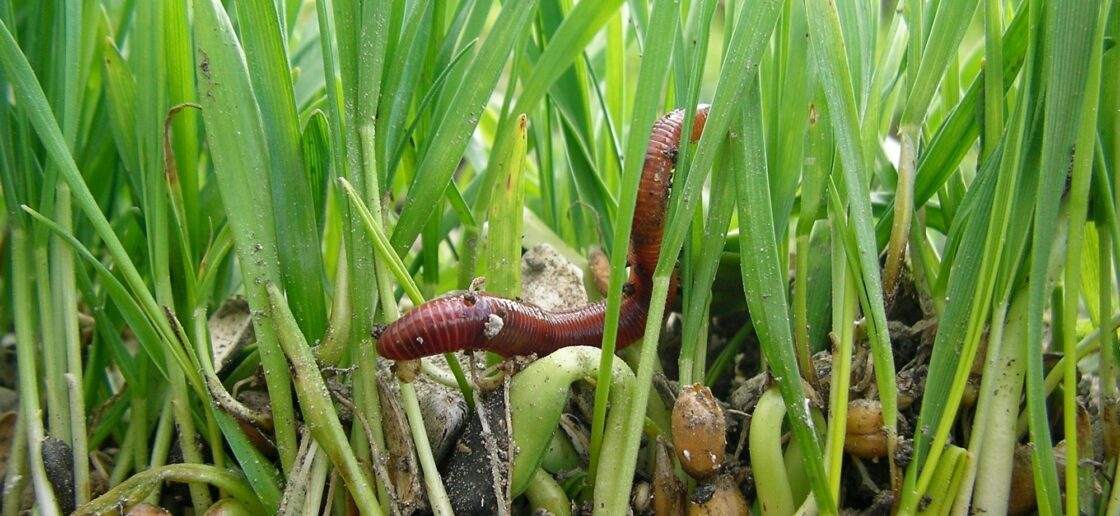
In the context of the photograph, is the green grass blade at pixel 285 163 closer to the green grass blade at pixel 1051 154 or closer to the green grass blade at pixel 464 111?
the green grass blade at pixel 464 111

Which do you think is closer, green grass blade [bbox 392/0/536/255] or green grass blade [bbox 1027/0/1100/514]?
green grass blade [bbox 1027/0/1100/514]

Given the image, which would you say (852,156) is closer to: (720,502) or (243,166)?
(720,502)

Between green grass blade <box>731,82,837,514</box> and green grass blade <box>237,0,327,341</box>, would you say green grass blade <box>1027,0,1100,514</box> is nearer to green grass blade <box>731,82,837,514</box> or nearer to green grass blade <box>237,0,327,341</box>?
green grass blade <box>731,82,837,514</box>

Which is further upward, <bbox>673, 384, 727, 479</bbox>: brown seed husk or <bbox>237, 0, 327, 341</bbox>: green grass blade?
<bbox>237, 0, 327, 341</bbox>: green grass blade

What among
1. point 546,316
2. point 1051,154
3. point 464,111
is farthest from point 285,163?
point 1051,154

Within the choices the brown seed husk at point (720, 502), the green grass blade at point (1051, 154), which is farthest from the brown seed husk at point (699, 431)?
the green grass blade at point (1051, 154)

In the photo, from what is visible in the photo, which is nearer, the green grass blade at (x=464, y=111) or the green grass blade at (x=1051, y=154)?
the green grass blade at (x=1051, y=154)

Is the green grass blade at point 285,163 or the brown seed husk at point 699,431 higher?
the green grass blade at point 285,163

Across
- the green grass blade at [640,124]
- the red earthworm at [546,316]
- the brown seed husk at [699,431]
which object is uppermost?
the green grass blade at [640,124]

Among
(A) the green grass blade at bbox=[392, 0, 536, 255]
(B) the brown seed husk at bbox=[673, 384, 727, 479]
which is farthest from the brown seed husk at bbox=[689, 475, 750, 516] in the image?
(A) the green grass blade at bbox=[392, 0, 536, 255]
